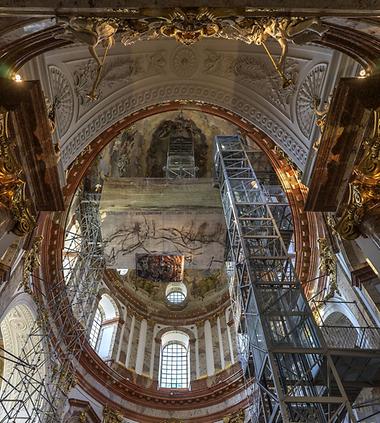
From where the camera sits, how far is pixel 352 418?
613 centimetres

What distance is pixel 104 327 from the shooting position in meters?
17.5

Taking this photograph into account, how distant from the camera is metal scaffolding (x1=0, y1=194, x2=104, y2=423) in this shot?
957cm

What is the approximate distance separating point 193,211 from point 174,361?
328 inches

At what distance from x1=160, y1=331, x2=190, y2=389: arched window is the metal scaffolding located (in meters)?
5.42

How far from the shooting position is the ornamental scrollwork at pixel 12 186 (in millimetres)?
5810

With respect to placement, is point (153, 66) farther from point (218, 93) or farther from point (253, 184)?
point (253, 184)

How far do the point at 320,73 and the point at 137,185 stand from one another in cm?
818

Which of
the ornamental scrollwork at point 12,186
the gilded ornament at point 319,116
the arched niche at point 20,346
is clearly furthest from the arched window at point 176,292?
the ornamental scrollwork at point 12,186

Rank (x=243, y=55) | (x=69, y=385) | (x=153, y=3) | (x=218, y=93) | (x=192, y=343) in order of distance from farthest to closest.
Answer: (x=192, y=343), (x=69, y=385), (x=218, y=93), (x=243, y=55), (x=153, y=3)

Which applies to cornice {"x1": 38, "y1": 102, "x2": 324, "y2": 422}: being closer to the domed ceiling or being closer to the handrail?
the handrail

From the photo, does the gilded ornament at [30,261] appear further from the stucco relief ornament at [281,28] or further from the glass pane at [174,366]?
the glass pane at [174,366]

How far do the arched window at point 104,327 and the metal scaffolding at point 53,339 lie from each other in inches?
108

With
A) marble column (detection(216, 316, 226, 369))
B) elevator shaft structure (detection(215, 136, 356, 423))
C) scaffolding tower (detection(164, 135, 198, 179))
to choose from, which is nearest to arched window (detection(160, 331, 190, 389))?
marble column (detection(216, 316, 226, 369))

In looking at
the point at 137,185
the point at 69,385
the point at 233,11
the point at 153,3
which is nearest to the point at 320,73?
the point at 233,11
